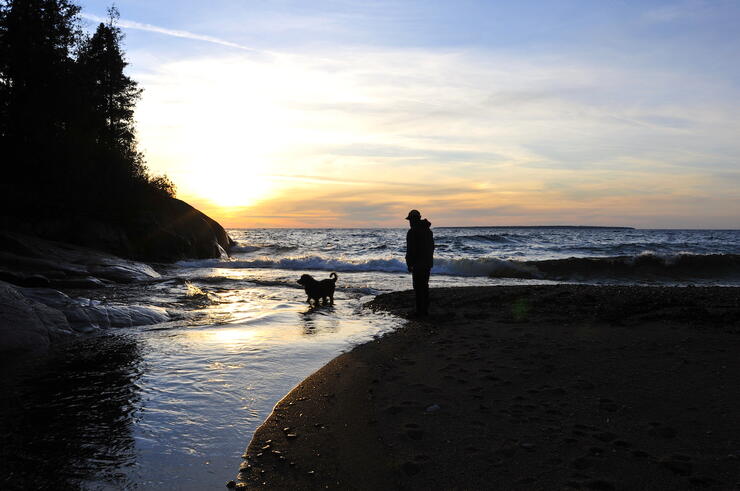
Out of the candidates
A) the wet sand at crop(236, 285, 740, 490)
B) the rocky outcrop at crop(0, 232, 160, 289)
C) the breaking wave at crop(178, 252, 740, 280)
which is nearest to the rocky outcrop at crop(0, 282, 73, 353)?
the wet sand at crop(236, 285, 740, 490)

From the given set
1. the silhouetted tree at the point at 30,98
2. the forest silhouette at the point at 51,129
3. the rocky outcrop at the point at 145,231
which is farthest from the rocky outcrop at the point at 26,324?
the silhouetted tree at the point at 30,98

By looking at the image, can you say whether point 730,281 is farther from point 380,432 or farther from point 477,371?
point 380,432

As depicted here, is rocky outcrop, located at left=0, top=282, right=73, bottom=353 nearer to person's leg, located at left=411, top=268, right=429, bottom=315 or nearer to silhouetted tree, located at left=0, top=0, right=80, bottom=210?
person's leg, located at left=411, top=268, right=429, bottom=315

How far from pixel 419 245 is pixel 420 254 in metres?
0.19

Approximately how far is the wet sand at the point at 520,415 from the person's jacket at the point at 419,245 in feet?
8.35

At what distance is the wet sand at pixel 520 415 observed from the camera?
2.93 metres

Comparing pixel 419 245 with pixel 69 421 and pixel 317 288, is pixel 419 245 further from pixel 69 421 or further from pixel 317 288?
pixel 69 421

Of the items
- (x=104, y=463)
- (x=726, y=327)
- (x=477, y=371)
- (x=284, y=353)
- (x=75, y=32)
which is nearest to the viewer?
(x=104, y=463)

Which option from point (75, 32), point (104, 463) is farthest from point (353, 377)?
point (75, 32)

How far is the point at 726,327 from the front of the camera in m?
6.66

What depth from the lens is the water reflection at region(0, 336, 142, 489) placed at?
2.97m

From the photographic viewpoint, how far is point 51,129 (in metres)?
25.2

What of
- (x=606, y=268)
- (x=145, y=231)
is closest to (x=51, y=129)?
(x=145, y=231)

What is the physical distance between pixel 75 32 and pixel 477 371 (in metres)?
33.2
